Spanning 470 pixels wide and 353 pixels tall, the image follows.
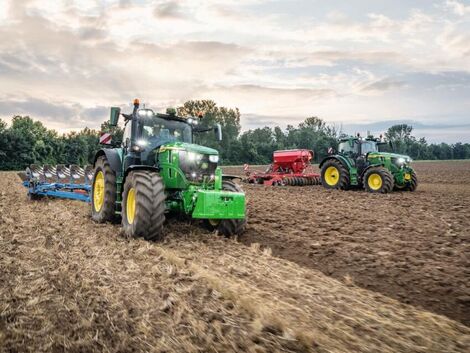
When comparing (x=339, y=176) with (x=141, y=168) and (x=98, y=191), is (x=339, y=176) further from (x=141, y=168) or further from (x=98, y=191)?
(x=141, y=168)

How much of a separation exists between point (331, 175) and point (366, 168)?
5.47ft

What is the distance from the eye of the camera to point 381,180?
13.9 meters

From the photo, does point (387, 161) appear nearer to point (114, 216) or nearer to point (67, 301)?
point (114, 216)

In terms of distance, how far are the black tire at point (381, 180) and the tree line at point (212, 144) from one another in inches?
90.5

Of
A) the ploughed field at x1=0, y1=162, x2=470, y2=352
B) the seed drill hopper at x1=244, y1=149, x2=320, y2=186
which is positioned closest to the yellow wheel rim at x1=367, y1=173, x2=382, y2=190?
the seed drill hopper at x1=244, y1=149, x2=320, y2=186

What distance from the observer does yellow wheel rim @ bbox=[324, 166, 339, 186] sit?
15.9 meters

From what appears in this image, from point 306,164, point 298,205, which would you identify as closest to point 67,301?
point 298,205

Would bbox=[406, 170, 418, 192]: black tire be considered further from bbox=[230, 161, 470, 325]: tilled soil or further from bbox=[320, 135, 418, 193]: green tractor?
bbox=[230, 161, 470, 325]: tilled soil

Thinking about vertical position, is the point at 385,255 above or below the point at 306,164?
below

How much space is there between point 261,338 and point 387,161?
12954mm

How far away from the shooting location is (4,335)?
286cm

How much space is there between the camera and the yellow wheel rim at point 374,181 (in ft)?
46.1

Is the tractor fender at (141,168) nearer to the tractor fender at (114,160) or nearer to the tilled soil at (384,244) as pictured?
the tractor fender at (114,160)

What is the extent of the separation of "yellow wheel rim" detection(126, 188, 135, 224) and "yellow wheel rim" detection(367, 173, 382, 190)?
989 cm
